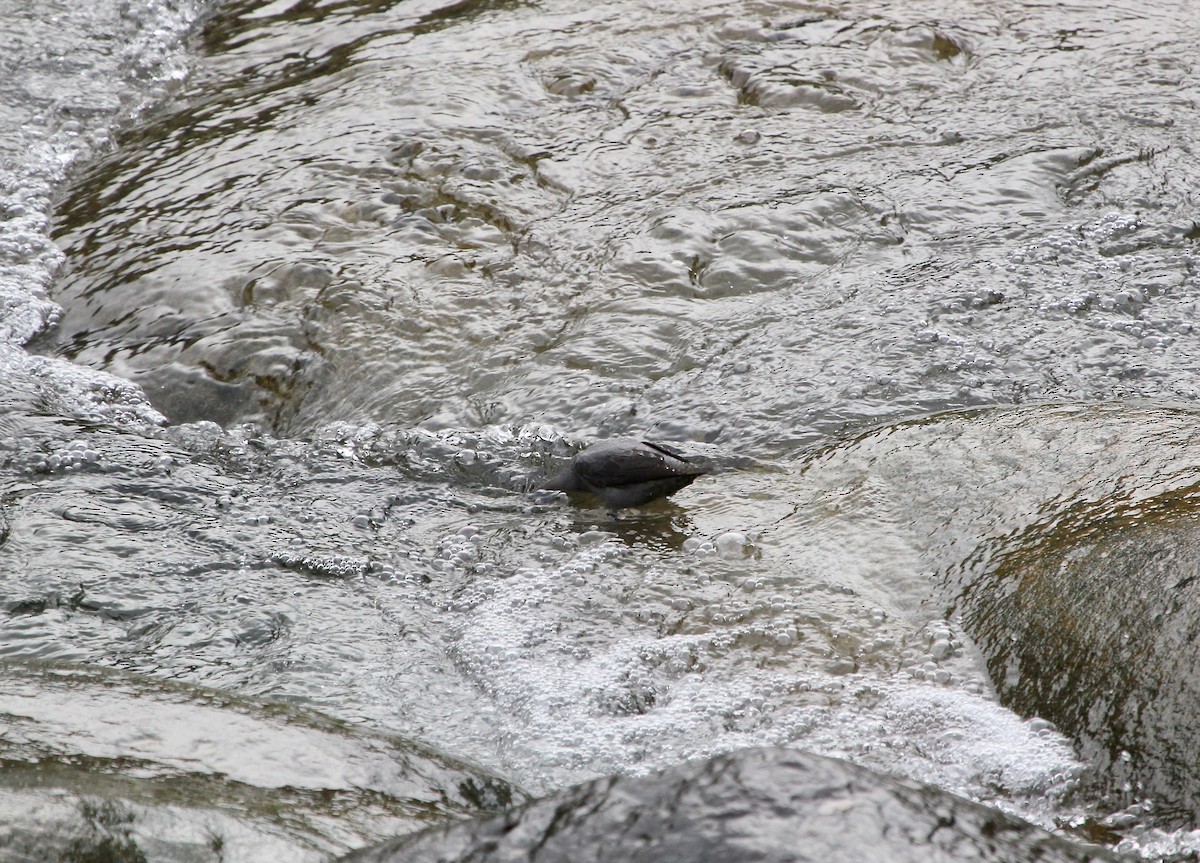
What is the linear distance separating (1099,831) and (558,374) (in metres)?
2.43

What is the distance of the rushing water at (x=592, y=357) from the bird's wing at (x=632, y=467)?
0.13 m

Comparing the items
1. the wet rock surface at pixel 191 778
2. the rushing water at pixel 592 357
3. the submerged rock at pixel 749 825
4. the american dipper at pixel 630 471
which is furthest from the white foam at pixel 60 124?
the submerged rock at pixel 749 825

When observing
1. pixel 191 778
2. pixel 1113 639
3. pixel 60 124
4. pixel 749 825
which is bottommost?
pixel 1113 639

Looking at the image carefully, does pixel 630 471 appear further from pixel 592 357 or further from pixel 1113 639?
pixel 1113 639

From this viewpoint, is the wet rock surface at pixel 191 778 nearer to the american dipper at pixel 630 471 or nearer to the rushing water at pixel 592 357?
the rushing water at pixel 592 357

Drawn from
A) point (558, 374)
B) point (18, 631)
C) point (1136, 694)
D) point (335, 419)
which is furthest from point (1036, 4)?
point (18, 631)

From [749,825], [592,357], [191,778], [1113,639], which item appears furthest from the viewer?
[592,357]

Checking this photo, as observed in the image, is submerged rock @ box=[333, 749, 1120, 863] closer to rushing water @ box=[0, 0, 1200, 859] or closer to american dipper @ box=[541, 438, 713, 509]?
rushing water @ box=[0, 0, 1200, 859]

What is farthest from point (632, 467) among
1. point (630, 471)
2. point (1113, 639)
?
point (1113, 639)

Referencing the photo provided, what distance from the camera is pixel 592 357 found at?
4.20m

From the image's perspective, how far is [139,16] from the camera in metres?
7.15

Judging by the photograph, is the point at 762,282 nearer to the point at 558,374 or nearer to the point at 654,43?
the point at 558,374

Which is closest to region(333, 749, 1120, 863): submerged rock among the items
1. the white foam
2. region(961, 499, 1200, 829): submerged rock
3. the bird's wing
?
region(961, 499, 1200, 829): submerged rock

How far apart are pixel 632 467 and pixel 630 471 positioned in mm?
14
